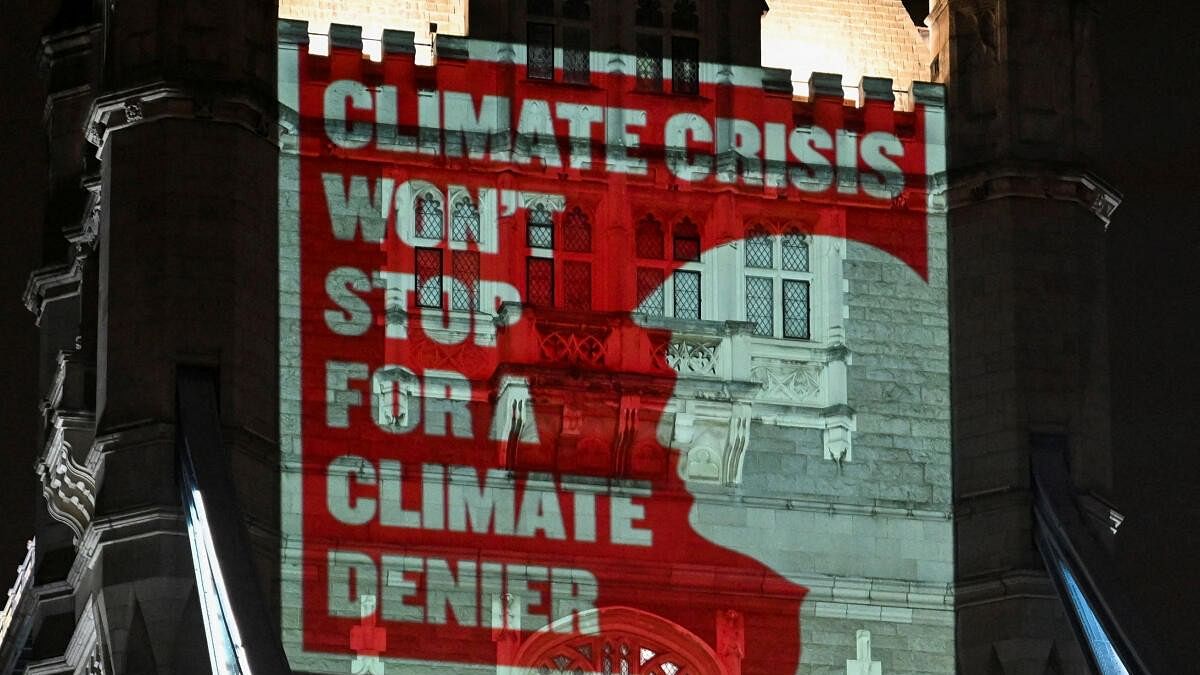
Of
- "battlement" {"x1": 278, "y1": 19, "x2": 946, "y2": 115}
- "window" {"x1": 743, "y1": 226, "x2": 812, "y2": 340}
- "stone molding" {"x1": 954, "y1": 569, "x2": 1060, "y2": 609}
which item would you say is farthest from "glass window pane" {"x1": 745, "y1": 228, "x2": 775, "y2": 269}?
"stone molding" {"x1": 954, "y1": 569, "x2": 1060, "y2": 609}

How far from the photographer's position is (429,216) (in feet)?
145

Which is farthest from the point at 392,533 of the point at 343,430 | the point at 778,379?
the point at 778,379

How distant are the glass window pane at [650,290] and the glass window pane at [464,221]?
1758mm

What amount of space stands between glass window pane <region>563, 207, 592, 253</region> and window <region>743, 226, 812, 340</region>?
166 centimetres

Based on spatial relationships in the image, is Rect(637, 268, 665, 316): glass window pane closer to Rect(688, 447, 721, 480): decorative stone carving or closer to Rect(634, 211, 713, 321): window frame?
Rect(634, 211, 713, 321): window frame

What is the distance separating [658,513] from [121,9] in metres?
7.49

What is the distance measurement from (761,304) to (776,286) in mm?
264

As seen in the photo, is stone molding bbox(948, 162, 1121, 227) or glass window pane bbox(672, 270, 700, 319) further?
stone molding bbox(948, 162, 1121, 227)

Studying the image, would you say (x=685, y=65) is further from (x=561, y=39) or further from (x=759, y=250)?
(x=759, y=250)

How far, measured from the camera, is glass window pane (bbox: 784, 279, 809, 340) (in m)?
44.8

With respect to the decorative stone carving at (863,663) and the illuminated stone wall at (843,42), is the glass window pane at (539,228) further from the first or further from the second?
the decorative stone carving at (863,663)

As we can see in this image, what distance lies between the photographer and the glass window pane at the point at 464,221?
44.2 meters

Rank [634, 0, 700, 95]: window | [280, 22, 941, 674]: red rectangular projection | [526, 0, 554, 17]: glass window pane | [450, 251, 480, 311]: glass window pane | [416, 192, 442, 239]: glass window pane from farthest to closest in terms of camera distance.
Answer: [634, 0, 700, 95]: window < [526, 0, 554, 17]: glass window pane < [416, 192, 442, 239]: glass window pane < [450, 251, 480, 311]: glass window pane < [280, 22, 941, 674]: red rectangular projection

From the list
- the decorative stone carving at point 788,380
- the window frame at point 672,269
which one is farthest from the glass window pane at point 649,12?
the decorative stone carving at point 788,380
